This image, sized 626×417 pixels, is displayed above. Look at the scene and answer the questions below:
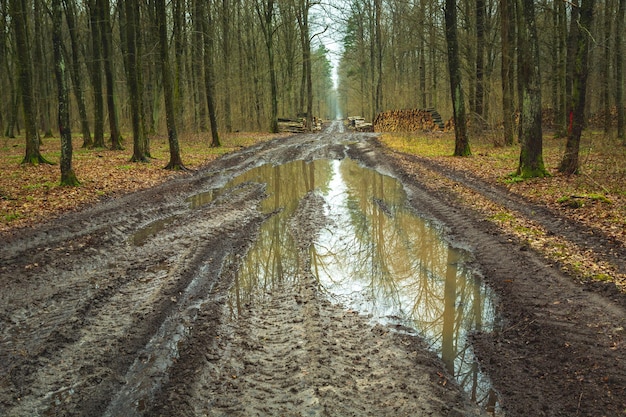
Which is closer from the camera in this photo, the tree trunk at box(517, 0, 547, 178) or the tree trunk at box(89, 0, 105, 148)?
the tree trunk at box(517, 0, 547, 178)

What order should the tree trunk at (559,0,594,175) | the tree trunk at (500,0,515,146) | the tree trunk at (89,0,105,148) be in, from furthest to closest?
the tree trunk at (89,0,105,148), the tree trunk at (500,0,515,146), the tree trunk at (559,0,594,175)

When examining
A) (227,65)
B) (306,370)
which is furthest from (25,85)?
(227,65)

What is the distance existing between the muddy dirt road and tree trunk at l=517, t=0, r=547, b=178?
3505 mm

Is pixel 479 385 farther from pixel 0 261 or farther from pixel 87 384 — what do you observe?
pixel 0 261

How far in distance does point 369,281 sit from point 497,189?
7006mm

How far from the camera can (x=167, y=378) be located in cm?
377

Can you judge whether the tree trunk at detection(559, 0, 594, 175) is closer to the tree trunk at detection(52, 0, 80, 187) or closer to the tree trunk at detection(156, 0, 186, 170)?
the tree trunk at detection(156, 0, 186, 170)

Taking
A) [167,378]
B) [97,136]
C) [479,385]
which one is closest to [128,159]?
[97,136]

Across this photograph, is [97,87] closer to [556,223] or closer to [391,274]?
[391,274]

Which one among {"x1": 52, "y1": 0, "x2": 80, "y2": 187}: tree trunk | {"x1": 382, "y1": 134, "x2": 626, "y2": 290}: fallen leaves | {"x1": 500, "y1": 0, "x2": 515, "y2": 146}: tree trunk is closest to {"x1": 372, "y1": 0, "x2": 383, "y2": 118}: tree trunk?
{"x1": 500, "y1": 0, "x2": 515, "y2": 146}: tree trunk

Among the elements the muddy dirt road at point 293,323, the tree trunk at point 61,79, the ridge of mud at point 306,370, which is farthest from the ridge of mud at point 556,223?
the tree trunk at point 61,79

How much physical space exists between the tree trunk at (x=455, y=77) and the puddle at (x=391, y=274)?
8408 mm

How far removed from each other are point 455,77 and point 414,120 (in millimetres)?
17105

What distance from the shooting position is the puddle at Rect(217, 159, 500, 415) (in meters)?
4.81
